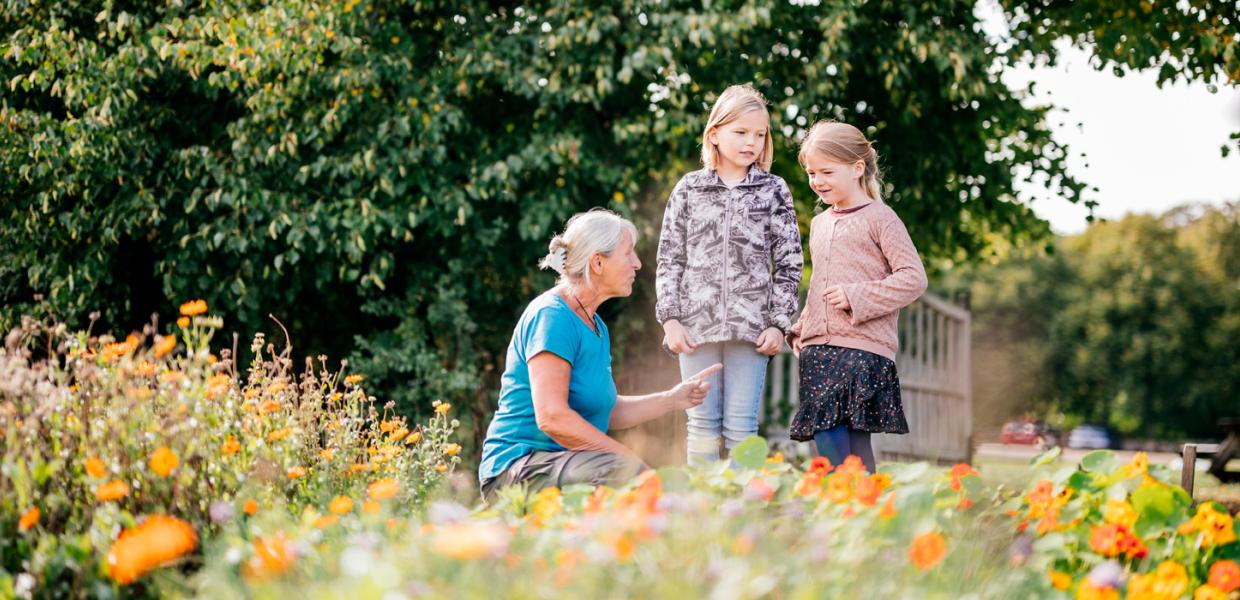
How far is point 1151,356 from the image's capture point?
3678 centimetres

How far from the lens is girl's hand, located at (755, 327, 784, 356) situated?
379 centimetres

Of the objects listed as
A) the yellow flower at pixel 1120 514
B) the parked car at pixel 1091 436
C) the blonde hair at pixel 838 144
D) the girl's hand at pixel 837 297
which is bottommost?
the parked car at pixel 1091 436

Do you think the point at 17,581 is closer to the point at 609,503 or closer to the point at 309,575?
the point at 309,575

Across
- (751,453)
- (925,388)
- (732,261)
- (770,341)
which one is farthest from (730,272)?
(925,388)

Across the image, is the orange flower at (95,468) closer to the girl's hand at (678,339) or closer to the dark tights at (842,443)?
the girl's hand at (678,339)

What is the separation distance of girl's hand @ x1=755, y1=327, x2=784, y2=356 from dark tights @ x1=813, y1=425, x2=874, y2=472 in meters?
0.33

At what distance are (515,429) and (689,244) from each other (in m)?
1.14

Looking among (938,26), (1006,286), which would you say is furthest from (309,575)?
(1006,286)

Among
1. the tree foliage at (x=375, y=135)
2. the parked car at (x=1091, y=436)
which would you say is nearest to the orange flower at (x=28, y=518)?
the tree foliage at (x=375, y=135)

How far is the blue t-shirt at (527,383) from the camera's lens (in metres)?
3.17

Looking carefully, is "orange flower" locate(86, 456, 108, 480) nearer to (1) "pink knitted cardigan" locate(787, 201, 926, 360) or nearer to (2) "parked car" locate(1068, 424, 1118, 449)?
(1) "pink knitted cardigan" locate(787, 201, 926, 360)

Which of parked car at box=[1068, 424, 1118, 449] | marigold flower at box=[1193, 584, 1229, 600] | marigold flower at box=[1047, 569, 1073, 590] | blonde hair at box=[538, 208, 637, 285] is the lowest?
parked car at box=[1068, 424, 1118, 449]

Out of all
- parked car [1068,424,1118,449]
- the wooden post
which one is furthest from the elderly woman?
parked car [1068,424,1118,449]

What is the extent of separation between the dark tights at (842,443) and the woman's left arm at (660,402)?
0.50 meters
